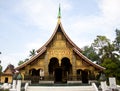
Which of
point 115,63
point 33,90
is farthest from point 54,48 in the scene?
point 115,63

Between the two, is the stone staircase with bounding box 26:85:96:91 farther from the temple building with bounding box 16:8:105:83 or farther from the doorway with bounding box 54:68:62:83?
the doorway with bounding box 54:68:62:83

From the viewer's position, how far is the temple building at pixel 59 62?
60.2 feet

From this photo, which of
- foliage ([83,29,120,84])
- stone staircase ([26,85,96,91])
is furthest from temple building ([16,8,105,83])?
foliage ([83,29,120,84])

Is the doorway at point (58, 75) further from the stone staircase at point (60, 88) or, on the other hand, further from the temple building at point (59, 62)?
the stone staircase at point (60, 88)

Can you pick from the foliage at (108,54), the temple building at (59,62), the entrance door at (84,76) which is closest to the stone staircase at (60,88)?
the temple building at (59,62)

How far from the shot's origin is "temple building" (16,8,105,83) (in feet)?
60.2

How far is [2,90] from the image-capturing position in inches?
686

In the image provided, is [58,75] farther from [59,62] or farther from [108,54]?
[108,54]

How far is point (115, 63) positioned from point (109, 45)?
4.62m

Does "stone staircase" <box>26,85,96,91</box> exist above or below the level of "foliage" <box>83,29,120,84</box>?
below

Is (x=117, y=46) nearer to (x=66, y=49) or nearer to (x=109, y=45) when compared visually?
(x=109, y=45)

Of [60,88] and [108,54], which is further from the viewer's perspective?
[108,54]

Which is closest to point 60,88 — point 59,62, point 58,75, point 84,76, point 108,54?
point 59,62

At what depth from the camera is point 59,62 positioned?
61.8 feet
